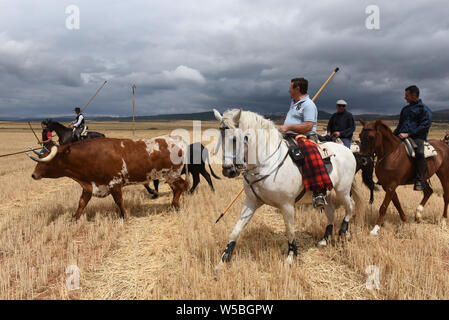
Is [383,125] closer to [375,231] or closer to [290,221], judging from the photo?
[375,231]

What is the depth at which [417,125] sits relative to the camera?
18.5ft

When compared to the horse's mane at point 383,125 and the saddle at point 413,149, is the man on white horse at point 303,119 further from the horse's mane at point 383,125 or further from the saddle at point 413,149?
the saddle at point 413,149

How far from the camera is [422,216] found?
611 centimetres

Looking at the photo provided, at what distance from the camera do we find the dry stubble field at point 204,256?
3271 mm

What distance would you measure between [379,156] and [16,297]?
716cm

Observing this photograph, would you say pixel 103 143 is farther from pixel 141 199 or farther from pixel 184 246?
pixel 184 246

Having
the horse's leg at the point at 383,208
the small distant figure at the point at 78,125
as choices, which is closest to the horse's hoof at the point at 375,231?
the horse's leg at the point at 383,208

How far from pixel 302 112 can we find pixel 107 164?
4.67m

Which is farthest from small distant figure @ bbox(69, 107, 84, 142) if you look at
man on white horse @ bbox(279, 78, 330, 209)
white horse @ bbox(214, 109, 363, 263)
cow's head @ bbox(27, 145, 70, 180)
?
man on white horse @ bbox(279, 78, 330, 209)

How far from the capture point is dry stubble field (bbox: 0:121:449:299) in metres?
3.27

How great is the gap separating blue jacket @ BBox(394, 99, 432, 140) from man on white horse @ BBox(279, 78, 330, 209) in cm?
321

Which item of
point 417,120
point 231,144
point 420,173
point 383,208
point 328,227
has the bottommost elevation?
point 328,227

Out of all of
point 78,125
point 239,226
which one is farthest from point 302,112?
point 78,125
